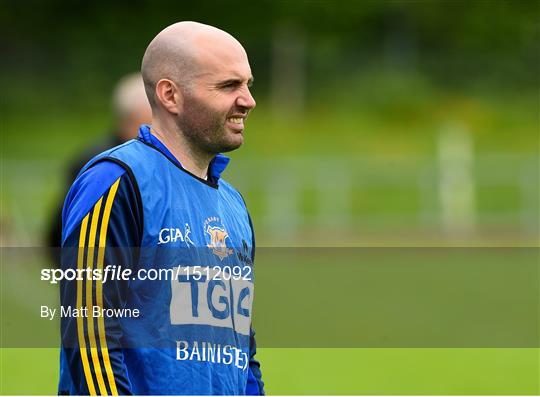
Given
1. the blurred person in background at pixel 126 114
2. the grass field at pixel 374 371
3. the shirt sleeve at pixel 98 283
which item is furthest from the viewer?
the grass field at pixel 374 371

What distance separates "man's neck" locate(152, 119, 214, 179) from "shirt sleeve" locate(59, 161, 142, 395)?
10.6 inches

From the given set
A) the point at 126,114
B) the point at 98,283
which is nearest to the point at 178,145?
the point at 98,283

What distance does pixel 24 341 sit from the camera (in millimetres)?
10062

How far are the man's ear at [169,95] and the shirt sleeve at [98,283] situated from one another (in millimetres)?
294

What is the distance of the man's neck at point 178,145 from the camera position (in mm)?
3168

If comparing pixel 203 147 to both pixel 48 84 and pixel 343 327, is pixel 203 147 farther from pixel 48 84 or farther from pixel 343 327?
pixel 48 84

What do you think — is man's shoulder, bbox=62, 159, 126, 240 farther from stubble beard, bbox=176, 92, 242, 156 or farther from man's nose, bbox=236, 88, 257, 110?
man's nose, bbox=236, 88, 257, 110

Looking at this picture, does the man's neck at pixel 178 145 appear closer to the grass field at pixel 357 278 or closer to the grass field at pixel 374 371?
the grass field at pixel 357 278

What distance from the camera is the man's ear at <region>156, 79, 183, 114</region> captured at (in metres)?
3.11

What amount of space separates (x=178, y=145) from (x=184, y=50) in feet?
0.92

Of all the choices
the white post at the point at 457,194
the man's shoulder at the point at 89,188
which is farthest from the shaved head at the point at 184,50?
the white post at the point at 457,194

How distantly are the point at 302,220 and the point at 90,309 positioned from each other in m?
22.4

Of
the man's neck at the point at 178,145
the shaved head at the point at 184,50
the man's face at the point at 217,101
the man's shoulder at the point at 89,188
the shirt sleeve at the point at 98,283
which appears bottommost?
the shirt sleeve at the point at 98,283

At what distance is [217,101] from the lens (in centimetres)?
311
